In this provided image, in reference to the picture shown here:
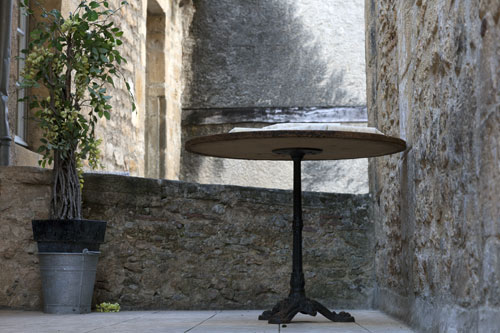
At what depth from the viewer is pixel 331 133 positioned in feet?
9.61

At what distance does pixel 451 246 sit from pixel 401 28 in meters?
1.38

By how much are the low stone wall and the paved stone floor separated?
34 cm

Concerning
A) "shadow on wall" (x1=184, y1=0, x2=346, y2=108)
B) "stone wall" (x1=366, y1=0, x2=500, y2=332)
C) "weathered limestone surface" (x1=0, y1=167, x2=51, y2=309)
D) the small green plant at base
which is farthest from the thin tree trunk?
"shadow on wall" (x1=184, y1=0, x2=346, y2=108)

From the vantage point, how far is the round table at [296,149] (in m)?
2.94

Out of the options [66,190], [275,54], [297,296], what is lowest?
[297,296]

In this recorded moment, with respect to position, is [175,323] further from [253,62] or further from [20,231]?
[253,62]

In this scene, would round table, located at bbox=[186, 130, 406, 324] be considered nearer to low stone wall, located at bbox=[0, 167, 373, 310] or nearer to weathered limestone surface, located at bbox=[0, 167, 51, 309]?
low stone wall, located at bbox=[0, 167, 373, 310]

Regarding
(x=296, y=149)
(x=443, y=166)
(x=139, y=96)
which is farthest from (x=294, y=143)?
(x=139, y=96)

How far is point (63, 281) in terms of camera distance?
3842 millimetres

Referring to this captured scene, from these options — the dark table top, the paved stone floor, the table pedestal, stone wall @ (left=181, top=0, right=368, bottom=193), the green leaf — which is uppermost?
stone wall @ (left=181, top=0, right=368, bottom=193)

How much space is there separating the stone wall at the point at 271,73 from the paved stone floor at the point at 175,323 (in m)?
5.29

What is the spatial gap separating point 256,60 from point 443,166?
23.1 ft

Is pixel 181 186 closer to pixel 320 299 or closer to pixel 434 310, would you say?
pixel 320 299

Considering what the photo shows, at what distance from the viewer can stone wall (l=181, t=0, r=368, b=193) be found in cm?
926
